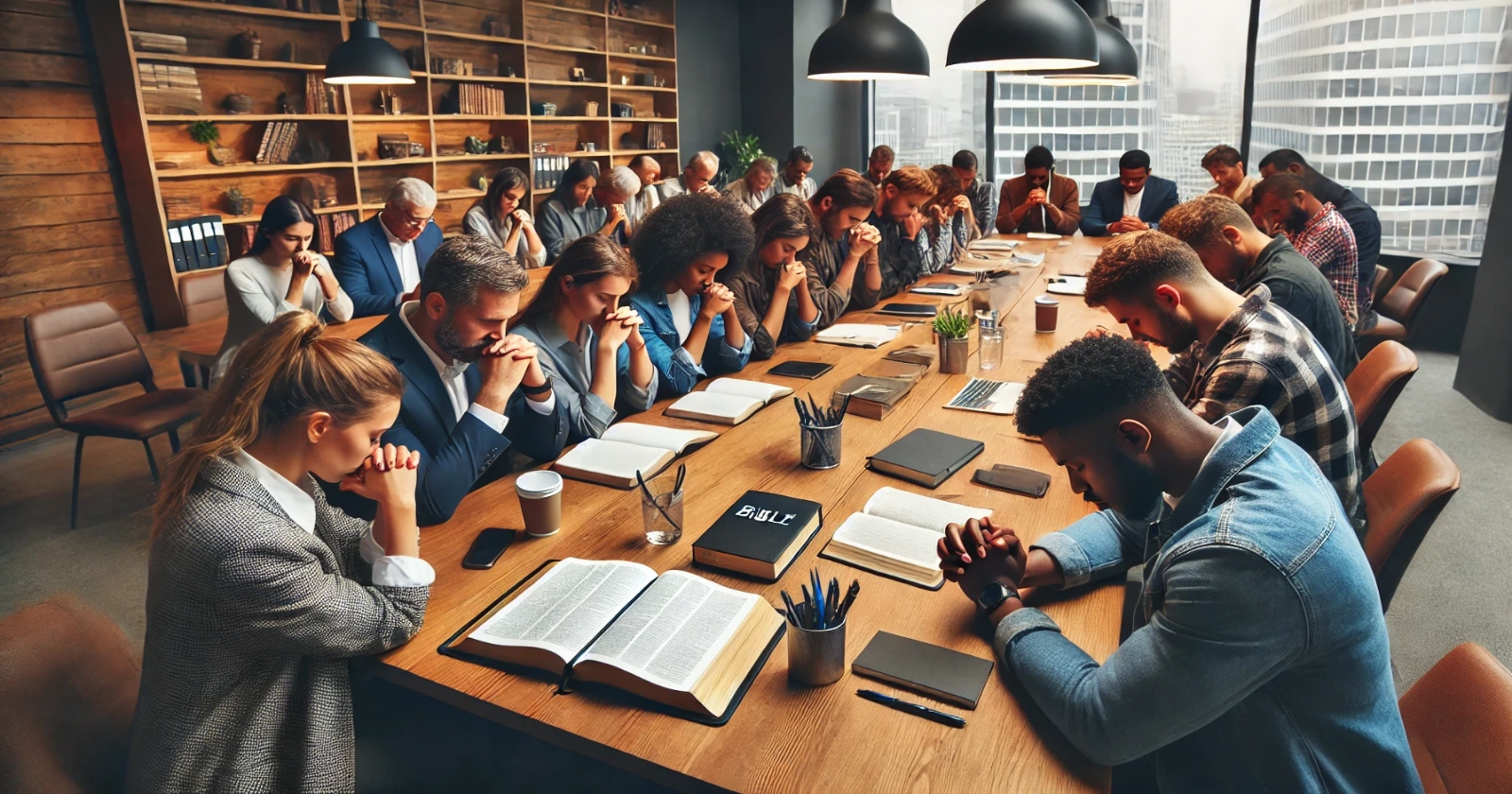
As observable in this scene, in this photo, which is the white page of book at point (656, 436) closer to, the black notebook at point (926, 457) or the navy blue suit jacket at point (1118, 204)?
the black notebook at point (926, 457)

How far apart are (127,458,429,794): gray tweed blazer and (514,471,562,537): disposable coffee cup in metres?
0.41

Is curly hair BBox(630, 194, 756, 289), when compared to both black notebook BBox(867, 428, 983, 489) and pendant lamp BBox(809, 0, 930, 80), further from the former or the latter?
black notebook BBox(867, 428, 983, 489)

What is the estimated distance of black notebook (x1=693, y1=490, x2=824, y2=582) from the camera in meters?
1.62

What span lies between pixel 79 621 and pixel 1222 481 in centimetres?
173

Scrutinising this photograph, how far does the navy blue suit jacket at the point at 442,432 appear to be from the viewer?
6.14 feet

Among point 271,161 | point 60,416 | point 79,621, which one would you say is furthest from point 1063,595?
point 271,161

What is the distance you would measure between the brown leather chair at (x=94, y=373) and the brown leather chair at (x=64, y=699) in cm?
243

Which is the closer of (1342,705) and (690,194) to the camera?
(1342,705)

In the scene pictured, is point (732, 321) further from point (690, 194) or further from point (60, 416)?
point (60, 416)

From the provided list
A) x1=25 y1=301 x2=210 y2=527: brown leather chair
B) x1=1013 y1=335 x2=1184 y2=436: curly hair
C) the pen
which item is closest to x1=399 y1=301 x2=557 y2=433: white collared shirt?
the pen

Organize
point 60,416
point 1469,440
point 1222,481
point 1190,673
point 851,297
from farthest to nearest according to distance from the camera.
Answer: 1. point 1469,440
2. point 851,297
3. point 60,416
4. point 1222,481
5. point 1190,673

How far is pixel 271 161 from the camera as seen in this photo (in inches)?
217

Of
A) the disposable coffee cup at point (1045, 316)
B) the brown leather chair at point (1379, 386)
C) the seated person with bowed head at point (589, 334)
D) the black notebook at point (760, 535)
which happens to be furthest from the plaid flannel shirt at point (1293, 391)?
the seated person with bowed head at point (589, 334)

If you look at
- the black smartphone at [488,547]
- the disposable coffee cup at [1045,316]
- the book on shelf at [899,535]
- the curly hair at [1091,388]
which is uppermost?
the curly hair at [1091,388]
